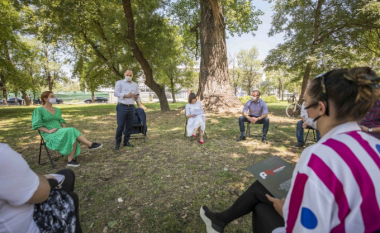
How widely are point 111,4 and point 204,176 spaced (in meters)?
14.3

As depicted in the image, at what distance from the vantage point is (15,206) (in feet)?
3.52

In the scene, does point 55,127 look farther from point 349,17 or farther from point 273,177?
point 349,17

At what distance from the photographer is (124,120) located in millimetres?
5203

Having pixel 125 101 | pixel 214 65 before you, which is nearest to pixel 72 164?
pixel 125 101

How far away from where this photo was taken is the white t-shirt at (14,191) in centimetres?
97

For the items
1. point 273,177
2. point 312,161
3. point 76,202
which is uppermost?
point 312,161

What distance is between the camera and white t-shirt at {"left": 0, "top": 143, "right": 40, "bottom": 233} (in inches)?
38.2

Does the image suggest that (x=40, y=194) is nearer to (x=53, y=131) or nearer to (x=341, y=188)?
(x=341, y=188)

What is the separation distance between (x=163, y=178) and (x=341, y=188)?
3057 mm

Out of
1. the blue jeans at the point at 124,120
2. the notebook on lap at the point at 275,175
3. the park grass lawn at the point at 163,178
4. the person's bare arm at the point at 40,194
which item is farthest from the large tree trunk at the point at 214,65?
the person's bare arm at the point at 40,194

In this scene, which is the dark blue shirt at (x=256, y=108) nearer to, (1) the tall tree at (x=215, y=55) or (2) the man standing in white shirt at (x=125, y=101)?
(2) the man standing in white shirt at (x=125, y=101)

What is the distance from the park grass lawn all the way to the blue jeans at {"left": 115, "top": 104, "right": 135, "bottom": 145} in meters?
0.46

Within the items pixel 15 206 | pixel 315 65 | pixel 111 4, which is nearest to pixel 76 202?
pixel 15 206

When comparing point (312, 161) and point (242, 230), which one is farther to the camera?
point (242, 230)
